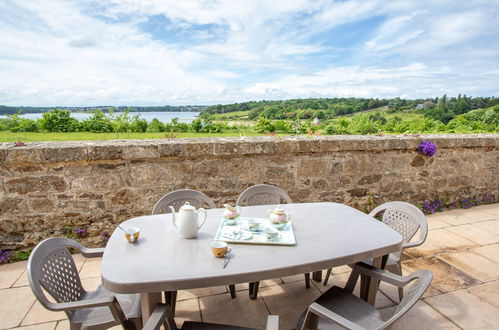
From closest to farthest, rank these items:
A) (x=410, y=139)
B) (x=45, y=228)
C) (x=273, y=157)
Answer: (x=45, y=228)
(x=273, y=157)
(x=410, y=139)

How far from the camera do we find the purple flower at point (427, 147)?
12.3 ft

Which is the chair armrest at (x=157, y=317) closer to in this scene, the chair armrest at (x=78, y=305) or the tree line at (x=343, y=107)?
the chair armrest at (x=78, y=305)

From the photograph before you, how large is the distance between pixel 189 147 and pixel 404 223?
208cm

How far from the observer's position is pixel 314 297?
2.26 meters

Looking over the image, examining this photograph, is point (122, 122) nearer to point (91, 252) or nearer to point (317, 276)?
point (91, 252)

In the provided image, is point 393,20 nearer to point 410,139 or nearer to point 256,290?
point 410,139

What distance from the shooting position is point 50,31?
12.9 ft

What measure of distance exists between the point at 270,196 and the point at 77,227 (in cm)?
199

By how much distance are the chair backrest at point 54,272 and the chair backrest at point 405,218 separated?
7.30 feet

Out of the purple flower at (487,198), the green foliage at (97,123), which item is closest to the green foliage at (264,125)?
the green foliage at (97,123)

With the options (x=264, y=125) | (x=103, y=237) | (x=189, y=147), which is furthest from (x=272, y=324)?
(x=264, y=125)

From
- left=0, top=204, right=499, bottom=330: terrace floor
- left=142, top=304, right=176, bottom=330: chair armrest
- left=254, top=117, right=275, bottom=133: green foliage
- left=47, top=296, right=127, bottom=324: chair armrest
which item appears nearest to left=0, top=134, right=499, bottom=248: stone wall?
left=0, top=204, right=499, bottom=330: terrace floor

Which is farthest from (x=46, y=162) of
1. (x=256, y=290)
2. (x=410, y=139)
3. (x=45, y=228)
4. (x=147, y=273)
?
(x=410, y=139)

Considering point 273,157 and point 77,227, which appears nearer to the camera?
point 77,227
